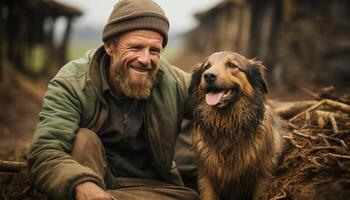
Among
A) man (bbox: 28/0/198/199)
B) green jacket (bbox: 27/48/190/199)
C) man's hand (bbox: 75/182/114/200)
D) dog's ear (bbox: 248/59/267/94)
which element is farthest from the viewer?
dog's ear (bbox: 248/59/267/94)

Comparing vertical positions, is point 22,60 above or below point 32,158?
below

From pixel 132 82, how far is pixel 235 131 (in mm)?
909

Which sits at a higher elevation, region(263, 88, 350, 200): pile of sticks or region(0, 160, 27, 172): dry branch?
region(263, 88, 350, 200): pile of sticks

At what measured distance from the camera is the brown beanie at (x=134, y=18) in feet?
13.5

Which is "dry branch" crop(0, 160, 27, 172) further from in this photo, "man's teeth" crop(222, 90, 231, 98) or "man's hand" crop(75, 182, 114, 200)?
"man's teeth" crop(222, 90, 231, 98)

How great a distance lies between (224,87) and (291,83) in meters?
8.96

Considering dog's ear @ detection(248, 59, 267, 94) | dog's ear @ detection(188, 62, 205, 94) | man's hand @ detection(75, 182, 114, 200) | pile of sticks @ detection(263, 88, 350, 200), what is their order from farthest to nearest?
dog's ear @ detection(188, 62, 205, 94) < dog's ear @ detection(248, 59, 267, 94) < pile of sticks @ detection(263, 88, 350, 200) < man's hand @ detection(75, 182, 114, 200)

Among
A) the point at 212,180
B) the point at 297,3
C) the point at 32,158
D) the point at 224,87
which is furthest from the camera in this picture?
the point at 297,3

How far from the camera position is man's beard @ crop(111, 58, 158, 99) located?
4.12m

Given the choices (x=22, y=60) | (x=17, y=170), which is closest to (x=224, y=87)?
→ (x=17, y=170)

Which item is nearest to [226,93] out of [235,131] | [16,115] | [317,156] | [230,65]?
[230,65]

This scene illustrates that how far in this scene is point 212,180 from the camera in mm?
4270

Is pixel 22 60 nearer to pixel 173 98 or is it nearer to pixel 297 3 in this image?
pixel 297 3

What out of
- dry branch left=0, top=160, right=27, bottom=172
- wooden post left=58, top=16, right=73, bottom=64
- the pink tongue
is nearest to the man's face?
the pink tongue
